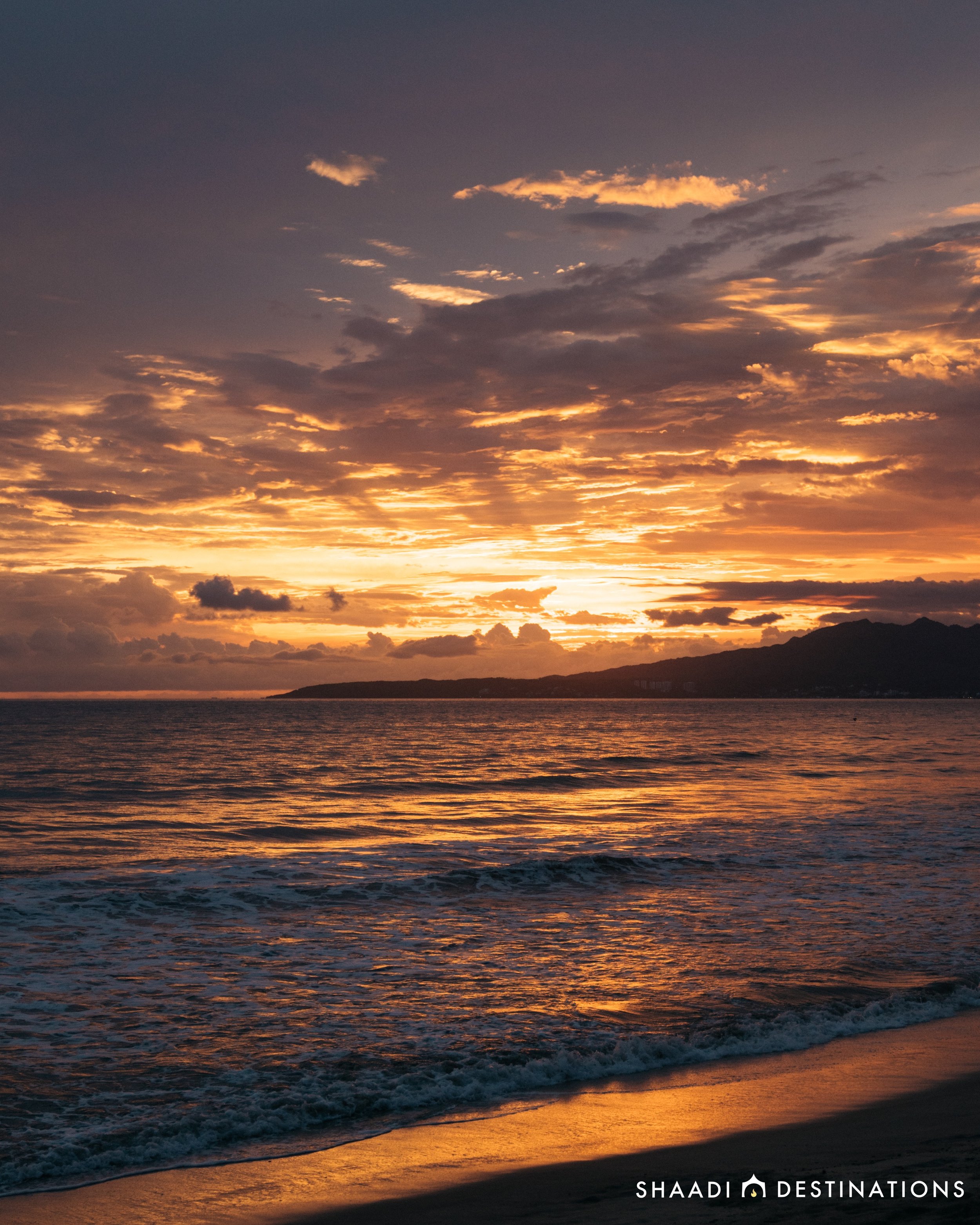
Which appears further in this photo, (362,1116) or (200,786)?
(200,786)

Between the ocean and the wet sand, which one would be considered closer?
the wet sand

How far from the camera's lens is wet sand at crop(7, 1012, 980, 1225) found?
7.70 m

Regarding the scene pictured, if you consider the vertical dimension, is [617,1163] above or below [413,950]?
above

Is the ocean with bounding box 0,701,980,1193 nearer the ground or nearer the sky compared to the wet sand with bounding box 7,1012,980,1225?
nearer the ground

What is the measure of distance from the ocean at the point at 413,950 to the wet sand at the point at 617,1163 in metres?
0.61

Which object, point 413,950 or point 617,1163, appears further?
point 413,950

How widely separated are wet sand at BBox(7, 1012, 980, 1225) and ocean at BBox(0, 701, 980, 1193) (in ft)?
1.99

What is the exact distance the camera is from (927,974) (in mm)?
15617

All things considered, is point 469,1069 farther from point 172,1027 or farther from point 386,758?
point 386,758

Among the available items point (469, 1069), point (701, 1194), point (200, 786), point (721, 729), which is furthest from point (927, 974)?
point (721, 729)

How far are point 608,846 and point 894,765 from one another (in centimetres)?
4567

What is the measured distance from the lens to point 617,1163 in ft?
28.8

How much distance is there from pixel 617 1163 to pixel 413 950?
9.21 m

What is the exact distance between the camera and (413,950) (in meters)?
17.5
